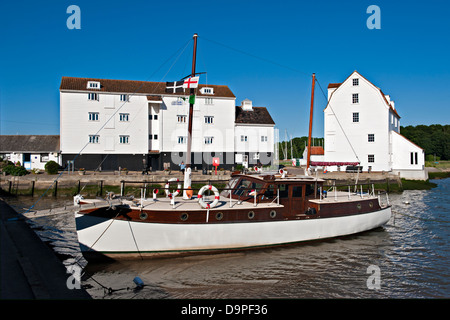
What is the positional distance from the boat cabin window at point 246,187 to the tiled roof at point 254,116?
98.8 ft

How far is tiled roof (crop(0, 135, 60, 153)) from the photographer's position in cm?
3994

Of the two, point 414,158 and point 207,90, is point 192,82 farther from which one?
point 414,158

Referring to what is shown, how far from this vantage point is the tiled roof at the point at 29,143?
131 ft

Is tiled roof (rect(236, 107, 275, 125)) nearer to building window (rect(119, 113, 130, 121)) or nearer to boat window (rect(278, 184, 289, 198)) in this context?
building window (rect(119, 113, 130, 121))

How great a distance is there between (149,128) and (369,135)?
1121 inches

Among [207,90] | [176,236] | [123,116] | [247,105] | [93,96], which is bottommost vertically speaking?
[176,236]

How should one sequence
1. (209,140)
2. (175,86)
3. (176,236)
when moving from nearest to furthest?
(176,236)
(175,86)
(209,140)

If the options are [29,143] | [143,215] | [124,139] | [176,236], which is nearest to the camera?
[143,215]

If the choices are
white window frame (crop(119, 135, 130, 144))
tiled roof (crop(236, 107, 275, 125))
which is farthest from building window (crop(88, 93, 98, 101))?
tiled roof (crop(236, 107, 275, 125))

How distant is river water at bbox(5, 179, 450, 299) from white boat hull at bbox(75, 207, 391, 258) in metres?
0.40

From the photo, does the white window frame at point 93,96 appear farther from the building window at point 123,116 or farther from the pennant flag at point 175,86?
the pennant flag at point 175,86

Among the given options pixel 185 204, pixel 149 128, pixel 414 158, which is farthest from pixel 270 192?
pixel 414 158

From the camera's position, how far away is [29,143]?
40969 millimetres
